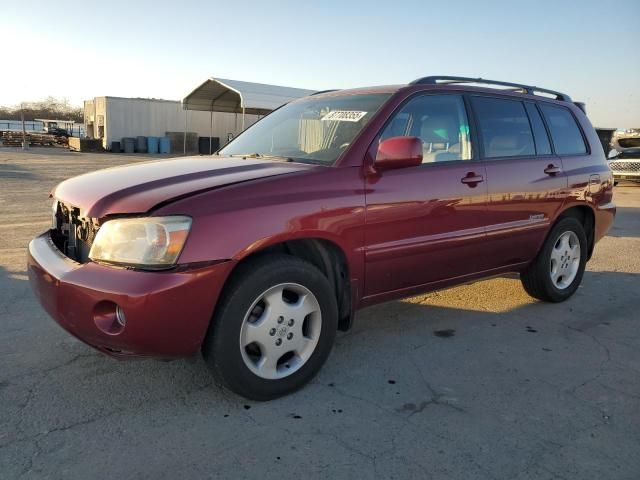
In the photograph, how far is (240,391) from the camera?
280 centimetres

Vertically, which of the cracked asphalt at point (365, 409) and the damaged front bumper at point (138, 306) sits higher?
the damaged front bumper at point (138, 306)

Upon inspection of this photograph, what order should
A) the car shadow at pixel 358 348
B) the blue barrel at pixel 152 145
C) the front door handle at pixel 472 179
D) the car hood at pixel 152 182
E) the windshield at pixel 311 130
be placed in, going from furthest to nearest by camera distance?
1. the blue barrel at pixel 152 145
2. the front door handle at pixel 472 179
3. the windshield at pixel 311 130
4. the car shadow at pixel 358 348
5. the car hood at pixel 152 182

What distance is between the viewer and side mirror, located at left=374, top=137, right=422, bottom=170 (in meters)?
3.10

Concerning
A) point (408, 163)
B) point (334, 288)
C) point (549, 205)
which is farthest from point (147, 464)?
point (549, 205)

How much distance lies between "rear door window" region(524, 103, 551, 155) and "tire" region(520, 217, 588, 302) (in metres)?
0.66

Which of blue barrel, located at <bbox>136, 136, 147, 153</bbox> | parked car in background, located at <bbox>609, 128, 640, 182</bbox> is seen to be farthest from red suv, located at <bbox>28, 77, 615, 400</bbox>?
blue barrel, located at <bbox>136, 136, 147, 153</bbox>

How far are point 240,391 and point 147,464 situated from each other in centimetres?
61

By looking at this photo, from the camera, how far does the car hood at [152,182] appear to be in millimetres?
2641

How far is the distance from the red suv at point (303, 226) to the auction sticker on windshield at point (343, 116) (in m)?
0.02

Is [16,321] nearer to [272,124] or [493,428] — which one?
[272,124]

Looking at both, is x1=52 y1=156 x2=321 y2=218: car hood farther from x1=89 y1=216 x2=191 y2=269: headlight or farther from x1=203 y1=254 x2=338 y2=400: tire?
x1=203 y1=254 x2=338 y2=400: tire

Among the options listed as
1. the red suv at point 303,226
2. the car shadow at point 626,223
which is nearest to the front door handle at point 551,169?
the red suv at point 303,226

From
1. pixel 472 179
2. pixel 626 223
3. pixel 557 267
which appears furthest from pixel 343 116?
pixel 626 223

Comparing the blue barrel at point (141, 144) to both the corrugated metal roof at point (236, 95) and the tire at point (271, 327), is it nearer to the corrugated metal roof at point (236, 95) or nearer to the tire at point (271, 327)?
the corrugated metal roof at point (236, 95)
